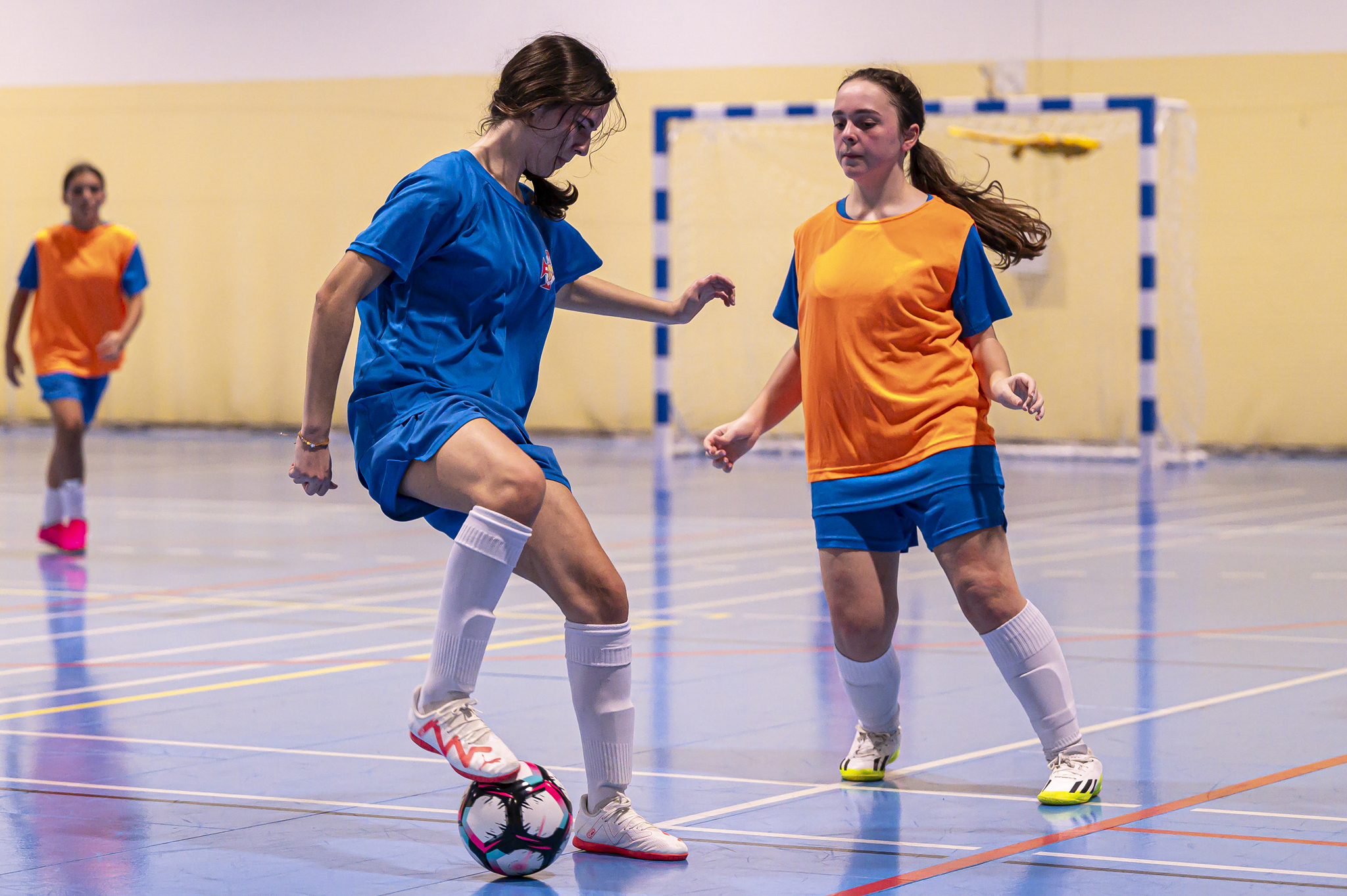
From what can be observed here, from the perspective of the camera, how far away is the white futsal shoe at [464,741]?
379 centimetres

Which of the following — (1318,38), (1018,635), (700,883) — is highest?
(1318,38)

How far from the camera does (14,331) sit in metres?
10.5

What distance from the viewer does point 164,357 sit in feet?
64.3

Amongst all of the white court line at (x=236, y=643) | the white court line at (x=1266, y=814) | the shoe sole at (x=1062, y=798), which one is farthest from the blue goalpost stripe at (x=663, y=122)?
the white court line at (x=1266, y=814)

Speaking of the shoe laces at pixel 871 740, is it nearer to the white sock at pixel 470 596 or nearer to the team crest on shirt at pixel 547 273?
the white sock at pixel 470 596

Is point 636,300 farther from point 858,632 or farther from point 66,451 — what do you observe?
point 66,451

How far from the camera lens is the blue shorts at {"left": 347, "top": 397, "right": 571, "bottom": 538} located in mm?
3879

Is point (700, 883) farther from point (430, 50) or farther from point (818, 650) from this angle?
point (430, 50)

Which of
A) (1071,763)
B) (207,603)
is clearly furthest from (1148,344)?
(1071,763)

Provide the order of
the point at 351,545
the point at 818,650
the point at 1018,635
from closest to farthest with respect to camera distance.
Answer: the point at 1018,635
the point at 818,650
the point at 351,545

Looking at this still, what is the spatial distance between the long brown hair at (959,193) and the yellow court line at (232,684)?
1768 mm

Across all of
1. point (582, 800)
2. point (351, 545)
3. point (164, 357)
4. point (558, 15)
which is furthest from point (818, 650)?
point (164, 357)

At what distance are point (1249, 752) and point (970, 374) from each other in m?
1.22

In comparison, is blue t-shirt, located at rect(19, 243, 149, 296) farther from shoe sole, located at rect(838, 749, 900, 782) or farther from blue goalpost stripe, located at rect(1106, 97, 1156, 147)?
blue goalpost stripe, located at rect(1106, 97, 1156, 147)
